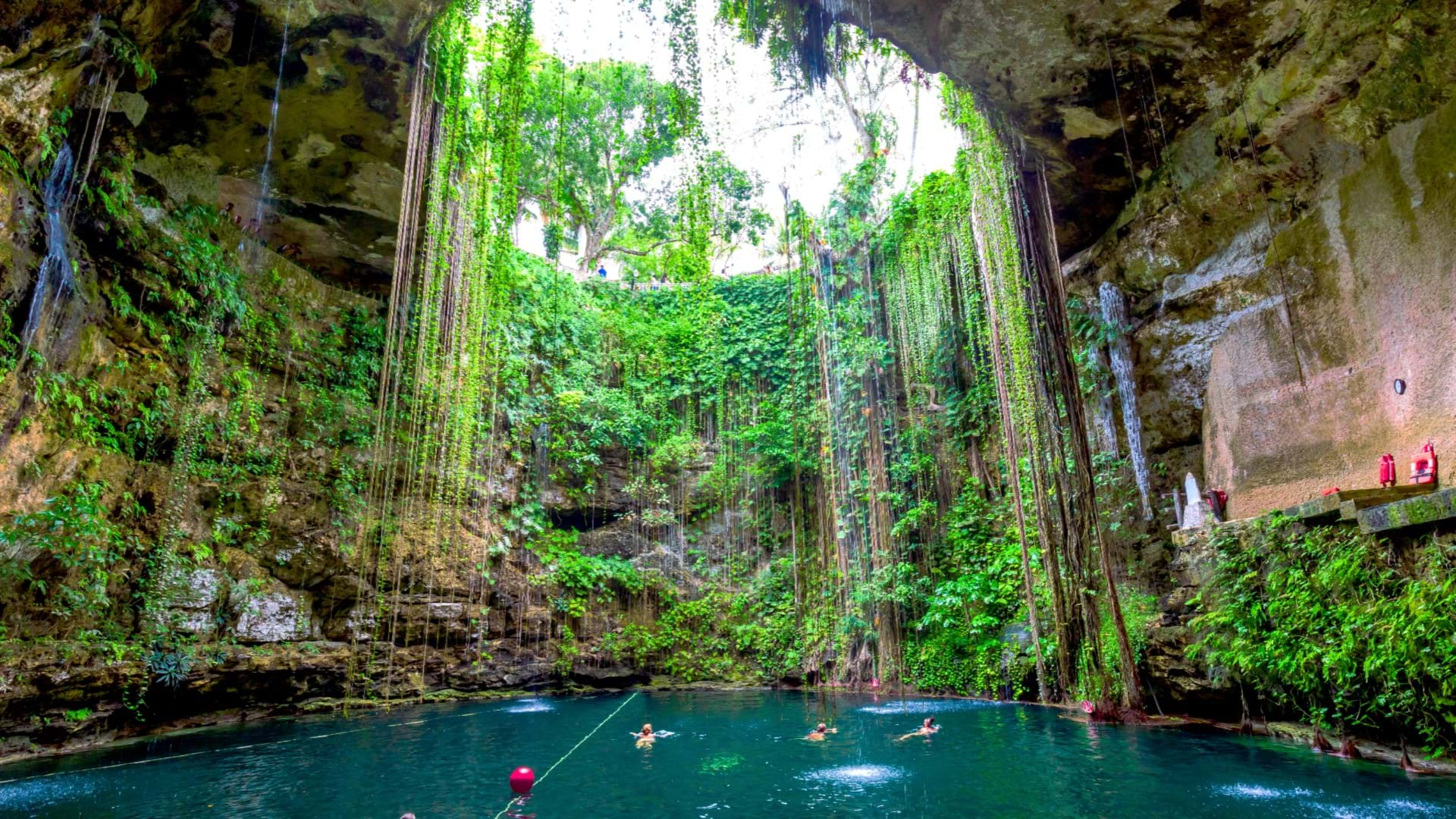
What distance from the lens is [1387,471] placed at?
4.89 metres

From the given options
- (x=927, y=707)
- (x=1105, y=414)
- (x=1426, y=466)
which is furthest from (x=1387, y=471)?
(x=927, y=707)

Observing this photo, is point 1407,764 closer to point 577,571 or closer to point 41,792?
point 41,792

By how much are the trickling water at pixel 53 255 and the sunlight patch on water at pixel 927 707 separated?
8.01 m

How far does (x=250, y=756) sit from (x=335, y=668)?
2.61m

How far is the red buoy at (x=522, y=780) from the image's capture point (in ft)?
14.7

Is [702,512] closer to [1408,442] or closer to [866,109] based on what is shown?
[866,109]

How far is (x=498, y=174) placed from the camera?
29.9 feet

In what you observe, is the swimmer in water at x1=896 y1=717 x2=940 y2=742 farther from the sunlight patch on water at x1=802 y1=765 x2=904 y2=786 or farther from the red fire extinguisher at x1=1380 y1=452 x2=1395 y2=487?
the red fire extinguisher at x1=1380 y1=452 x2=1395 y2=487

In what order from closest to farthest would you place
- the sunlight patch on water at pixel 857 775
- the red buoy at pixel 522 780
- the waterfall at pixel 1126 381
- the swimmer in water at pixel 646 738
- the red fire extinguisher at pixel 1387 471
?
the red buoy at pixel 522 780, the sunlight patch on water at pixel 857 775, the red fire extinguisher at pixel 1387 471, the swimmer in water at pixel 646 738, the waterfall at pixel 1126 381

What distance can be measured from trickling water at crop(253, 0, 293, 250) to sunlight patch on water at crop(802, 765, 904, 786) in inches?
277

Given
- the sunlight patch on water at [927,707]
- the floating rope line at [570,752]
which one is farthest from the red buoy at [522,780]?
the sunlight patch on water at [927,707]

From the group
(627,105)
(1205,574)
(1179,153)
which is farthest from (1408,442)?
(627,105)

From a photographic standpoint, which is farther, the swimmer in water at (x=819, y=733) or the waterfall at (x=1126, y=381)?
the waterfall at (x=1126, y=381)

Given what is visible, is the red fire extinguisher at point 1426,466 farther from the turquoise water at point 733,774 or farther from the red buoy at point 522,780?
the red buoy at point 522,780
